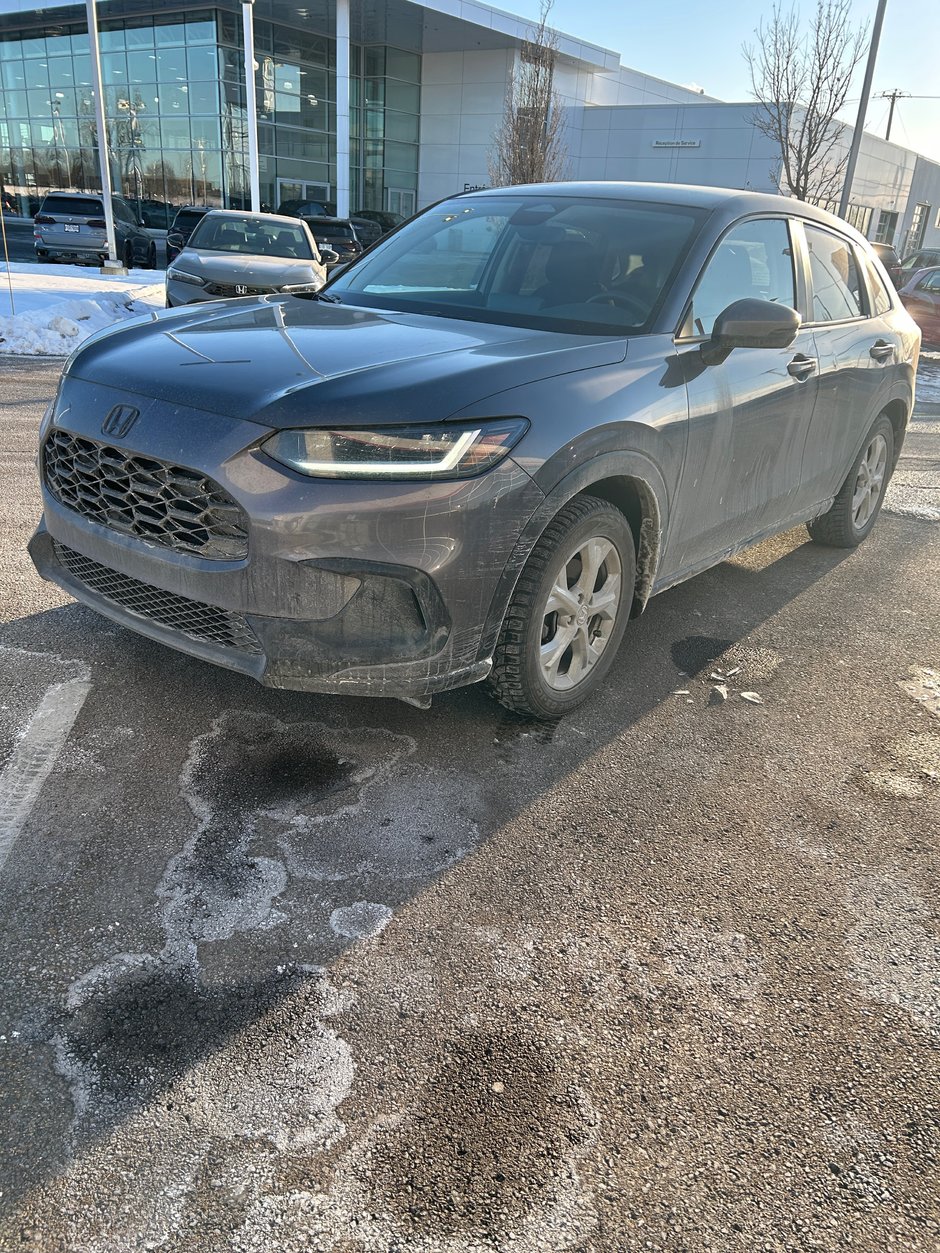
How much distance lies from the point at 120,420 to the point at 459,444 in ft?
3.53

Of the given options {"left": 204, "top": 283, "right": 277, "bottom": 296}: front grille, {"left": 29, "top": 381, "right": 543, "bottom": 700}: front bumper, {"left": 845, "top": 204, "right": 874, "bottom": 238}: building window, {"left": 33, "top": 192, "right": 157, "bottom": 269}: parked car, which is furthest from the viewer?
{"left": 845, "top": 204, "right": 874, "bottom": 238}: building window

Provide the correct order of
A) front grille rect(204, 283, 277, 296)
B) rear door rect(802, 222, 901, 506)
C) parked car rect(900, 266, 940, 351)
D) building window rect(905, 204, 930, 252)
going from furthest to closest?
building window rect(905, 204, 930, 252), parked car rect(900, 266, 940, 351), front grille rect(204, 283, 277, 296), rear door rect(802, 222, 901, 506)

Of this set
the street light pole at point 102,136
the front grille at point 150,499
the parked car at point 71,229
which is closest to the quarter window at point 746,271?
the front grille at point 150,499

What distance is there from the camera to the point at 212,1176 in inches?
68.9

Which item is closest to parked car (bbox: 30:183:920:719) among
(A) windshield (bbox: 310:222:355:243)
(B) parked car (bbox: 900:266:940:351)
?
(B) parked car (bbox: 900:266:940:351)

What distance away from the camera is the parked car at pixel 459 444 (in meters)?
2.70

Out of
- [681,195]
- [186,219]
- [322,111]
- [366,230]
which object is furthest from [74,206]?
[681,195]

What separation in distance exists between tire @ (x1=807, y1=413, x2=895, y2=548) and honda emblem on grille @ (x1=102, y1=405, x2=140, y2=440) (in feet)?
12.8

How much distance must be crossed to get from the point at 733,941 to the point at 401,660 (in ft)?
3.93

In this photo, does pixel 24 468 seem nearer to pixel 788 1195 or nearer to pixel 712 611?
pixel 712 611

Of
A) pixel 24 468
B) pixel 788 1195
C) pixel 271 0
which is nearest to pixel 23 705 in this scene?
pixel 788 1195

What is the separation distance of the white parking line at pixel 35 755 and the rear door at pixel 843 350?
11.2ft

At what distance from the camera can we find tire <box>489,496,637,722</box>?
3074 millimetres

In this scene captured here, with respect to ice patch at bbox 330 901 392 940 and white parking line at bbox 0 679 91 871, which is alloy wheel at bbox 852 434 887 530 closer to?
ice patch at bbox 330 901 392 940
